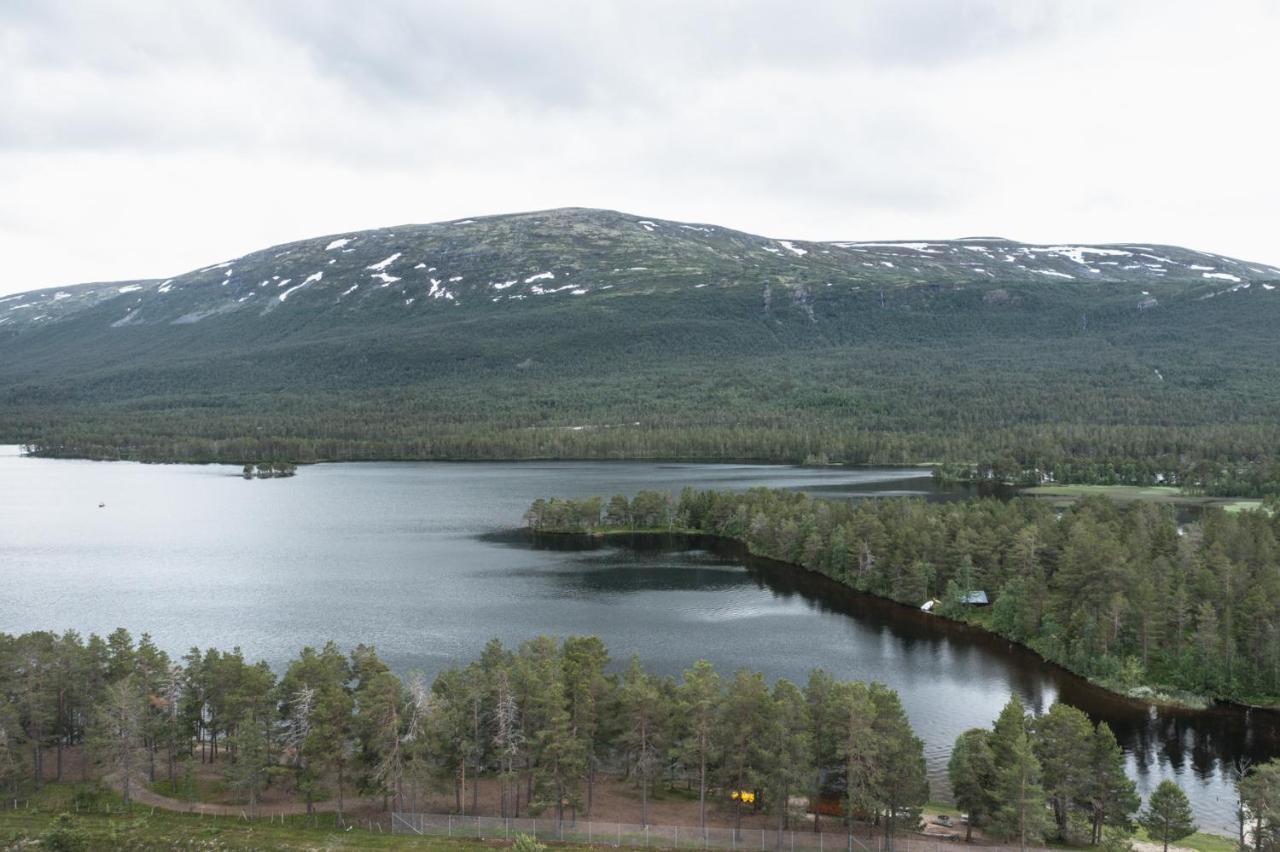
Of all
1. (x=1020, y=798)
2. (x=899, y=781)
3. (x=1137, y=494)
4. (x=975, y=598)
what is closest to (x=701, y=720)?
(x=899, y=781)

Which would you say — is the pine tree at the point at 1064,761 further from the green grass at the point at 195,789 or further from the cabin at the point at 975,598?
the cabin at the point at 975,598

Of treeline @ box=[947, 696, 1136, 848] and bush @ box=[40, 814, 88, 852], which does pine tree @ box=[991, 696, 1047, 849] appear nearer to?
treeline @ box=[947, 696, 1136, 848]

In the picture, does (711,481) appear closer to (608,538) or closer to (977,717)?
(608,538)

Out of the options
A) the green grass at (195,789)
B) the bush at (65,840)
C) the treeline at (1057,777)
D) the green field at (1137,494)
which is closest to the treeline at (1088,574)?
the treeline at (1057,777)

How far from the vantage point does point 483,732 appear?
42.1 metres

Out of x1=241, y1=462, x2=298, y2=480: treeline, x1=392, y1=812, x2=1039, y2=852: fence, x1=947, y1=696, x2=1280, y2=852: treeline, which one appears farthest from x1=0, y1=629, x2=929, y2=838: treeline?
x1=241, y1=462, x2=298, y2=480: treeline

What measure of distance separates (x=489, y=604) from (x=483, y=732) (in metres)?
38.5

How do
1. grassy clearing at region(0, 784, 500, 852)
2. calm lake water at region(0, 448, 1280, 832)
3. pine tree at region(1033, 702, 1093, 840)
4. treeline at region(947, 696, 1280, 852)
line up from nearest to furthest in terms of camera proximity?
grassy clearing at region(0, 784, 500, 852), treeline at region(947, 696, 1280, 852), pine tree at region(1033, 702, 1093, 840), calm lake water at region(0, 448, 1280, 832)

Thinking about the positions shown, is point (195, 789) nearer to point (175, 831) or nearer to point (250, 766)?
point (250, 766)

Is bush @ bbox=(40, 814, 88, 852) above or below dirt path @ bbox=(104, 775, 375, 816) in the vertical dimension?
above

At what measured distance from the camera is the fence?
37594mm

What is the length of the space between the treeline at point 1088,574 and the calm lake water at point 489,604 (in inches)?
110

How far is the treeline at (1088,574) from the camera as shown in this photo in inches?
2308

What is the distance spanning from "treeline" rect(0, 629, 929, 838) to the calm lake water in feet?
33.7
